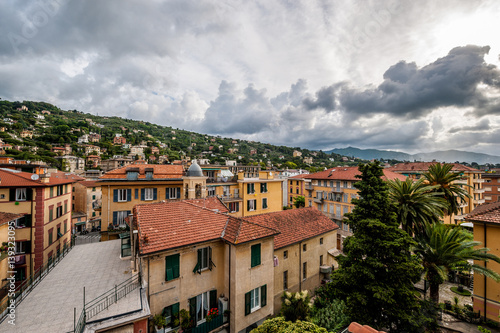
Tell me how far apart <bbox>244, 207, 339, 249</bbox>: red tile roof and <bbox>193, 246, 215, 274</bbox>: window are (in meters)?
6.22

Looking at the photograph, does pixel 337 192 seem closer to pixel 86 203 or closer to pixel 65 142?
pixel 86 203

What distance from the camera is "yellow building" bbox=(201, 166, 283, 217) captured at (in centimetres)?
3195

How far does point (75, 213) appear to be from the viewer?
55.8m

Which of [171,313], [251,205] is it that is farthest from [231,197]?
[171,313]

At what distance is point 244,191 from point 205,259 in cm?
2054

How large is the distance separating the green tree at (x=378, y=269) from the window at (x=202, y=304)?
8.37 m

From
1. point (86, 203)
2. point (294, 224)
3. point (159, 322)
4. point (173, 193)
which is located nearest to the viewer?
point (159, 322)

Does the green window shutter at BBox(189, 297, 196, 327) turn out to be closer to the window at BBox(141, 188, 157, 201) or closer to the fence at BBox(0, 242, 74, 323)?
the fence at BBox(0, 242, 74, 323)

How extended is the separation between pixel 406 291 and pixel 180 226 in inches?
554

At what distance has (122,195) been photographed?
25.5 meters

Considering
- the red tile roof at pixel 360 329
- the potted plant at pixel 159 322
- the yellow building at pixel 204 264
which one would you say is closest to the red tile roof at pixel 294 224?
the yellow building at pixel 204 264

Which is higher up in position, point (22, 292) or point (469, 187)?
point (469, 187)

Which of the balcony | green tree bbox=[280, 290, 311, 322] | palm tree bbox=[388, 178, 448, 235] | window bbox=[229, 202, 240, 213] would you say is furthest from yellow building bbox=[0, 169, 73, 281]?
palm tree bbox=[388, 178, 448, 235]

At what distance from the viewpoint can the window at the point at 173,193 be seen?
28.3 m
